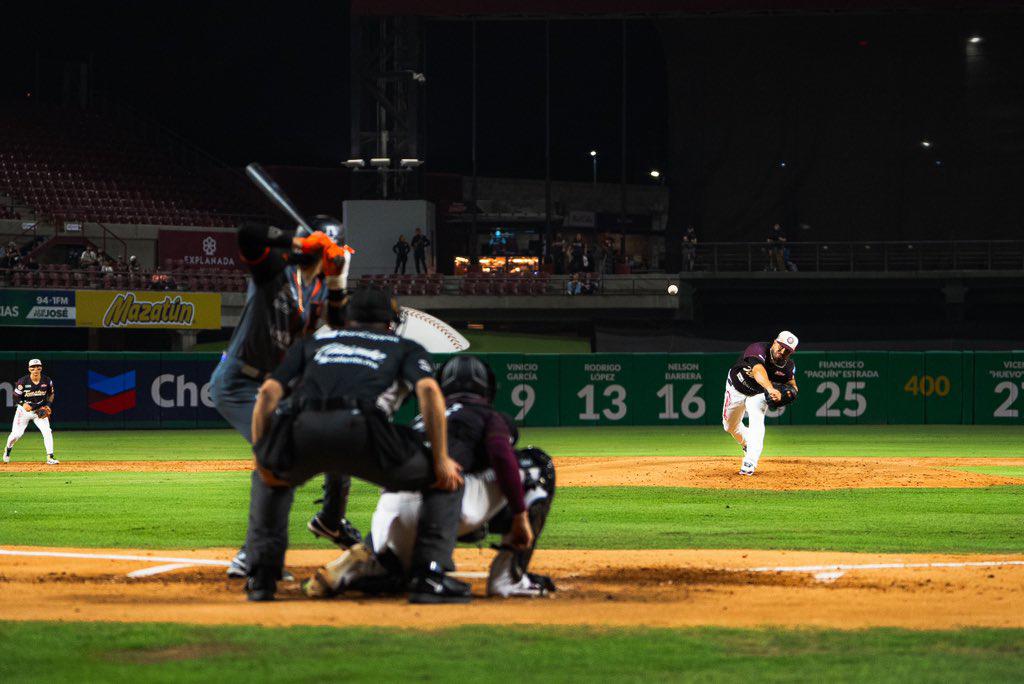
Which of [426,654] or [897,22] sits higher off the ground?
[897,22]

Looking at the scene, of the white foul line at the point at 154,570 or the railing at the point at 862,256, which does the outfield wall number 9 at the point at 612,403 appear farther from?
the white foul line at the point at 154,570

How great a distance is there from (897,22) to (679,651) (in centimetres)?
3810

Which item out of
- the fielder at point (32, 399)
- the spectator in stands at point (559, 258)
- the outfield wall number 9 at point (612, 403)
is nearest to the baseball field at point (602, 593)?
the fielder at point (32, 399)

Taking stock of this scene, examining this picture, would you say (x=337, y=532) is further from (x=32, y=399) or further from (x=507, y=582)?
(x=32, y=399)

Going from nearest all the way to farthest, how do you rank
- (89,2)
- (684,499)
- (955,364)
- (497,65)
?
(684,499), (955,364), (89,2), (497,65)

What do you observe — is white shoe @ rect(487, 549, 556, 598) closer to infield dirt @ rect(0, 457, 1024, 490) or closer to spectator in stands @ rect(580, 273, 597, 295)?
infield dirt @ rect(0, 457, 1024, 490)

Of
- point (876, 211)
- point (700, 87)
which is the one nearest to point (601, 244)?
point (700, 87)

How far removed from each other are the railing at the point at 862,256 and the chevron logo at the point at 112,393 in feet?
55.7

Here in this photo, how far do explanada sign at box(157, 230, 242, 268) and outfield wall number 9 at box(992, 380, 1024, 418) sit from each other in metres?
22.5

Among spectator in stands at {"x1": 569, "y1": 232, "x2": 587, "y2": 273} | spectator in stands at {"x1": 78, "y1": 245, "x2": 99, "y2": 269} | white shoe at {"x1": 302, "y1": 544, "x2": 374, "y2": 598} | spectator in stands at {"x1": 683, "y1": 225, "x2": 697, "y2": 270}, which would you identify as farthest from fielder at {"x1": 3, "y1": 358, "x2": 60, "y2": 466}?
spectator in stands at {"x1": 683, "y1": 225, "x2": 697, "y2": 270}

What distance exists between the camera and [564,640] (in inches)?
222

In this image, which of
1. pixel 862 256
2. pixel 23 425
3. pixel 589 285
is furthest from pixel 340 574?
pixel 862 256

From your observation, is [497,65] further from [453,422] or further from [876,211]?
[453,422]

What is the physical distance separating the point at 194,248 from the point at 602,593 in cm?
3529
